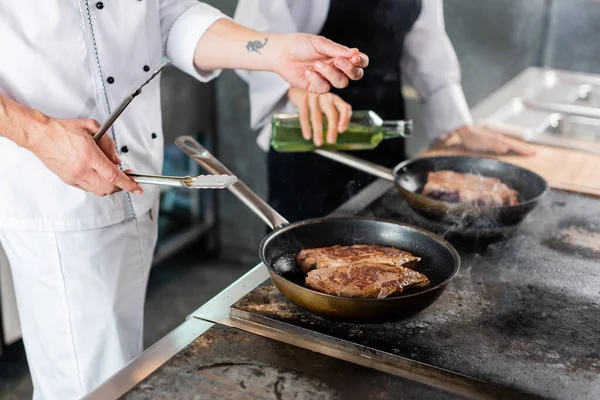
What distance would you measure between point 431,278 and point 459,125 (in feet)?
3.63

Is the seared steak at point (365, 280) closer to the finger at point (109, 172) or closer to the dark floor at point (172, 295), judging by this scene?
the finger at point (109, 172)

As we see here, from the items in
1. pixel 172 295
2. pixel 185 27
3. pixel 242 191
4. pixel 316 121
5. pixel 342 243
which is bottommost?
pixel 172 295

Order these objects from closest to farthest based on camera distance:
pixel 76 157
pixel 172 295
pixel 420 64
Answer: pixel 76 157
pixel 420 64
pixel 172 295

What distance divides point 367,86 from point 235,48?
69 cm

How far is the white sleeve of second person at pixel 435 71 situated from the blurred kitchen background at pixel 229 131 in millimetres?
51

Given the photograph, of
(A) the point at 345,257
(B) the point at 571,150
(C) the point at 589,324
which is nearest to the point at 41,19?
(A) the point at 345,257

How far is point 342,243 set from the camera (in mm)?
1454

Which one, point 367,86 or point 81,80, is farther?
point 367,86

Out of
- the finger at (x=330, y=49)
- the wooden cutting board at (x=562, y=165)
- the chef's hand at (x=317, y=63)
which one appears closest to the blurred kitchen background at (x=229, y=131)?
the wooden cutting board at (x=562, y=165)

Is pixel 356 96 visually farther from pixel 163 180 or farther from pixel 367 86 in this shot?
pixel 163 180

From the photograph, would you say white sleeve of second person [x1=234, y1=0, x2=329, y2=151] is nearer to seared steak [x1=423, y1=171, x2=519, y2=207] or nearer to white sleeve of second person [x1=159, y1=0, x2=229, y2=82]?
white sleeve of second person [x1=159, y1=0, x2=229, y2=82]

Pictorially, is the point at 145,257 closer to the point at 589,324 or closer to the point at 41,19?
the point at 41,19

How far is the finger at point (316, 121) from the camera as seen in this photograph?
1.74 metres

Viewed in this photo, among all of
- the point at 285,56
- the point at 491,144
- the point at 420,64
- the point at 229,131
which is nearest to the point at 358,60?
the point at 285,56
